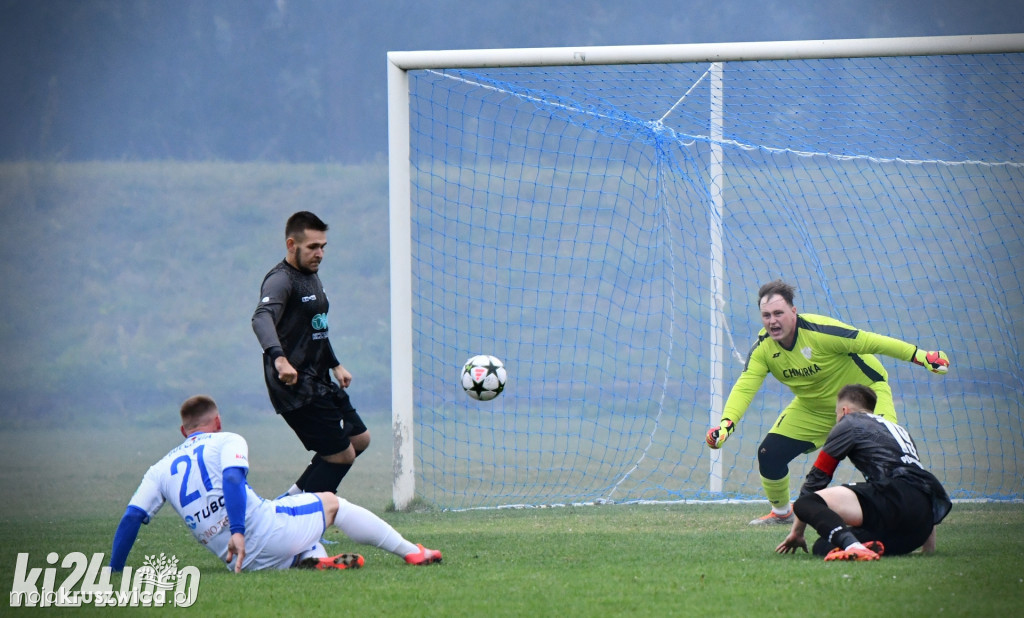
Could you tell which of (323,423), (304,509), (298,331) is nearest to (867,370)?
(323,423)

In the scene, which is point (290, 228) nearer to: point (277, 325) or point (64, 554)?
point (277, 325)

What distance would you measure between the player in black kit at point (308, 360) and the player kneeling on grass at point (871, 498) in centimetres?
247

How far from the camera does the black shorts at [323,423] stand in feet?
18.8

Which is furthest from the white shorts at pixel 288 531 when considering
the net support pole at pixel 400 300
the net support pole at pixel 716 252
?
the net support pole at pixel 716 252

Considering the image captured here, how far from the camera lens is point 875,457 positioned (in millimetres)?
4883

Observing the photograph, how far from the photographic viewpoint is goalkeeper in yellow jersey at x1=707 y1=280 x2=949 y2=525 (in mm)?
5996

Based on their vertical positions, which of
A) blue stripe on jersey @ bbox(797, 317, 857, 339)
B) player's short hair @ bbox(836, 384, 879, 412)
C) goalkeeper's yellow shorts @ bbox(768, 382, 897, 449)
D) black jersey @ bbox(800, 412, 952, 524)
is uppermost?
blue stripe on jersey @ bbox(797, 317, 857, 339)

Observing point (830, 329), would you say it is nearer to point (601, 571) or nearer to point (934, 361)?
point (934, 361)

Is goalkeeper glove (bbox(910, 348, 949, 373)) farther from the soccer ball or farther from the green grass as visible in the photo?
the soccer ball

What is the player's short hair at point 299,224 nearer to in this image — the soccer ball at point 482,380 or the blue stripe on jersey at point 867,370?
the soccer ball at point 482,380

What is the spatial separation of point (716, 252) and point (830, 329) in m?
1.99

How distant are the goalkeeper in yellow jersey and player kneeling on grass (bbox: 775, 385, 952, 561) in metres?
0.90

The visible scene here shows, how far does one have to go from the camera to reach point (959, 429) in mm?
11906

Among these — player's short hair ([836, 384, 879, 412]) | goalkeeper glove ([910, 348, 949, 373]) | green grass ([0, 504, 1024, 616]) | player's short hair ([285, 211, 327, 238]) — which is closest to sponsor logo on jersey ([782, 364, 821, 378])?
goalkeeper glove ([910, 348, 949, 373])
